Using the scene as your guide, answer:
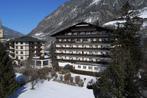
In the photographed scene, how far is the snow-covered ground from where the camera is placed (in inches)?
1893

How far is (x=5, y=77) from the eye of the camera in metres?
44.3

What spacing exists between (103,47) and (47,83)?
68.0ft

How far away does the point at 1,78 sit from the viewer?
43.8m

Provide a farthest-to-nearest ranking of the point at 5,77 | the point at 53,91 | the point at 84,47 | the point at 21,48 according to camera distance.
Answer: the point at 21,48
the point at 84,47
the point at 53,91
the point at 5,77

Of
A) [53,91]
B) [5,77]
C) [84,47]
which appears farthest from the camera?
[84,47]

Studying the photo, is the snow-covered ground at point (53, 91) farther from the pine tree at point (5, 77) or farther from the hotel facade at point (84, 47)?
the hotel facade at point (84, 47)

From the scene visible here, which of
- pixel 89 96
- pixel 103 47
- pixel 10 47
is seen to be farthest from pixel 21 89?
pixel 10 47

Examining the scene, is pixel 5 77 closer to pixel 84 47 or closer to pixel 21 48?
pixel 84 47

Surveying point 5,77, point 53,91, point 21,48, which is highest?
point 21,48

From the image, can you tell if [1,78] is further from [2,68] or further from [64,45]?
[64,45]

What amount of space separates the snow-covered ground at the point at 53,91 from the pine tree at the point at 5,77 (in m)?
4.65

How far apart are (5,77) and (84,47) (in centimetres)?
3622

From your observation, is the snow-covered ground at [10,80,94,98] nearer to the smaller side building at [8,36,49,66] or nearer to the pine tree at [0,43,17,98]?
the pine tree at [0,43,17,98]

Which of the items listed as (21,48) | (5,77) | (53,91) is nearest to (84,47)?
(53,91)
